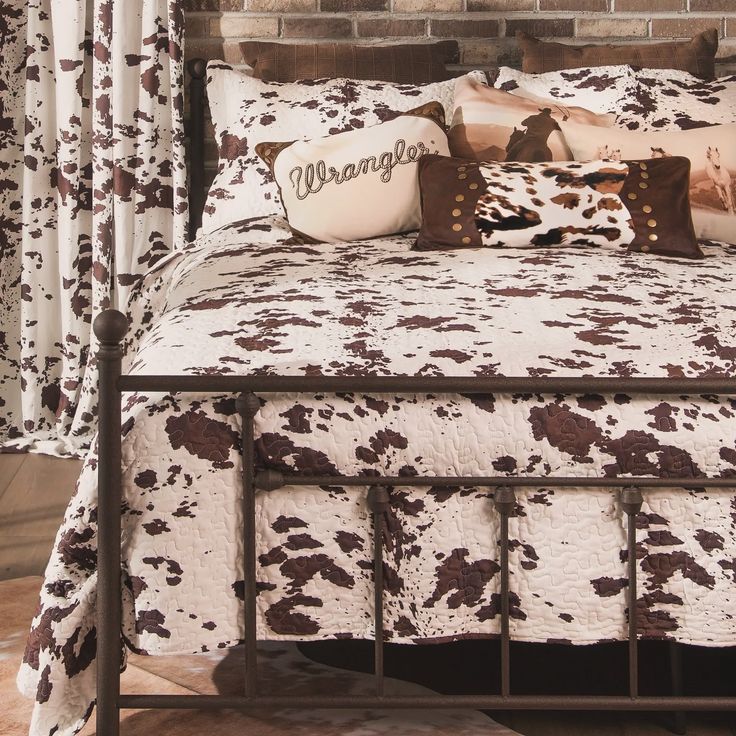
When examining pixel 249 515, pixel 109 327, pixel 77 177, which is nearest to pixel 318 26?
pixel 77 177

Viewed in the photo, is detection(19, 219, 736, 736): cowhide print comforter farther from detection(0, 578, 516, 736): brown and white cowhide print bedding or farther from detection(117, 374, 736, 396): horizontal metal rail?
detection(0, 578, 516, 736): brown and white cowhide print bedding

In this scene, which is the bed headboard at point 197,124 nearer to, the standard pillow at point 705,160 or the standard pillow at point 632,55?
the standard pillow at point 632,55

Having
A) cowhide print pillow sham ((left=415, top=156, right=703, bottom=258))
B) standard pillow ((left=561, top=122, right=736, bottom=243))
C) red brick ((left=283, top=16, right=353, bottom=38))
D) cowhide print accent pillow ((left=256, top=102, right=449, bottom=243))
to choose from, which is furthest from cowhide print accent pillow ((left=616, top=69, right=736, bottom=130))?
red brick ((left=283, top=16, right=353, bottom=38))

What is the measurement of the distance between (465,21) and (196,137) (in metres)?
0.90

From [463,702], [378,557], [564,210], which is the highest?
[564,210]

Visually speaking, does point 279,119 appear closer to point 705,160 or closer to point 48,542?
point 705,160

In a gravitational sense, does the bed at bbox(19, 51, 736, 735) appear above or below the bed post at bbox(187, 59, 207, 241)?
below

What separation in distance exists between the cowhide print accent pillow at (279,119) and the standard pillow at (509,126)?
0.14 m

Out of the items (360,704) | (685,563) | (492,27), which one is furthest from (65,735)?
(492,27)

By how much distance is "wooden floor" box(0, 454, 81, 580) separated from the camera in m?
2.18

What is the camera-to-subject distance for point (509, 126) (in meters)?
2.37

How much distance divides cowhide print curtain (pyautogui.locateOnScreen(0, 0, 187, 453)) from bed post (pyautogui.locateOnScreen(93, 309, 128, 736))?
5.69ft

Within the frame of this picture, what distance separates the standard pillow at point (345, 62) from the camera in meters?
2.79

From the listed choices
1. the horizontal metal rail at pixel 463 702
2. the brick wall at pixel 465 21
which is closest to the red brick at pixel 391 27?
the brick wall at pixel 465 21
